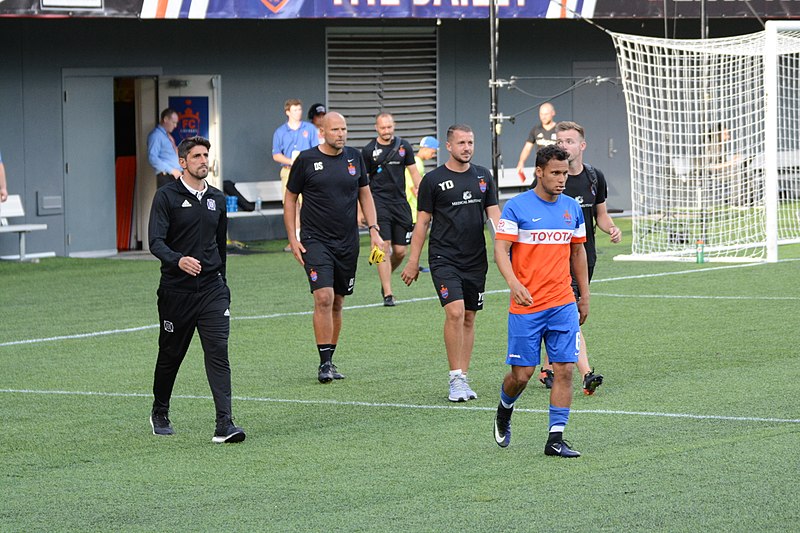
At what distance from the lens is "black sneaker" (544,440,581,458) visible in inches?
327

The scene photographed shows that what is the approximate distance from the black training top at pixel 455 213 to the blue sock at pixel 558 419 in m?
2.47

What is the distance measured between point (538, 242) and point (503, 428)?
1.13 m

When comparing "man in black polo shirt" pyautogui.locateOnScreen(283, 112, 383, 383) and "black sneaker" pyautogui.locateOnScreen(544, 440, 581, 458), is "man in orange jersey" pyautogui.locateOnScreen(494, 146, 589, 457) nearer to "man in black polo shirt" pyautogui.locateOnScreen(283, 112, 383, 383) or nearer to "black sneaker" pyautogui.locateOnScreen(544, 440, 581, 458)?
"black sneaker" pyautogui.locateOnScreen(544, 440, 581, 458)

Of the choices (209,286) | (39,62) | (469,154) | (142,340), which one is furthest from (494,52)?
(209,286)

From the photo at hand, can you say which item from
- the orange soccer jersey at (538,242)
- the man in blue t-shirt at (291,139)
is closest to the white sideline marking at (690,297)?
the man in blue t-shirt at (291,139)

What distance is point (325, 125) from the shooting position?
11.7 metres

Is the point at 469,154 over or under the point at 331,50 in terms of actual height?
under

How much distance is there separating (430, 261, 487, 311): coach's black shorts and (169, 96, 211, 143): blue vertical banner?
12.8 metres

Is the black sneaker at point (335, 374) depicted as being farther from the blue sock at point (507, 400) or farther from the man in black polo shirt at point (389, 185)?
the man in black polo shirt at point (389, 185)

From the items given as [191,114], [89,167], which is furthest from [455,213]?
[191,114]

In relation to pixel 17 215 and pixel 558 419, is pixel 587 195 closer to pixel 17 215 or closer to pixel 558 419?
pixel 558 419

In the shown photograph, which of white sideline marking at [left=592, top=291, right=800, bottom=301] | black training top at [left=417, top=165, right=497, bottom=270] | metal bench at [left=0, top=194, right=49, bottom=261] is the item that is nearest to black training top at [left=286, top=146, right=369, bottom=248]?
black training top at [left=417, top=165, right=497, bottom=270]

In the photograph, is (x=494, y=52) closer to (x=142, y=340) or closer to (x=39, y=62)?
(x=39, y=62)

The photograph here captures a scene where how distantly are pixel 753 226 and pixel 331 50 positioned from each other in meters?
7.49
